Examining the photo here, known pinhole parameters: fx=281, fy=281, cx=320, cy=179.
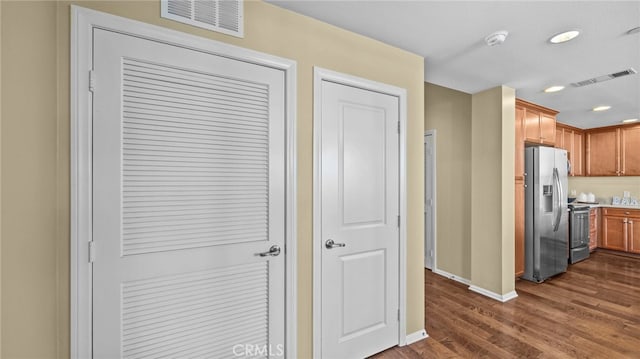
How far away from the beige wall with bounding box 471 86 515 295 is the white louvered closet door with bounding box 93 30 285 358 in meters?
2.58

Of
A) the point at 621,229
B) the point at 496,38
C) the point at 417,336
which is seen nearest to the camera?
the point at 496,38

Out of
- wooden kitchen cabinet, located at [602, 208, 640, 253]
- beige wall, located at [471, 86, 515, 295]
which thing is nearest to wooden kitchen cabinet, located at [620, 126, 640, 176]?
wooden kitchen cabinet, located at [602, 208, 640, 253]

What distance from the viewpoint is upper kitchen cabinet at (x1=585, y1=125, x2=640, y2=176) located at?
4969mm

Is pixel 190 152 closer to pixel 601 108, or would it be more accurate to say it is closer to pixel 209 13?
pixel 209 13

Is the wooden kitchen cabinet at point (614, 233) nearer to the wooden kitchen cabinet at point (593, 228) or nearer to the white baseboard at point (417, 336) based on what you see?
the wooden kitchen cabinet at point (593, 228)

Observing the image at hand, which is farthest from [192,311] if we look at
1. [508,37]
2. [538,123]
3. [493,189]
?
[538,123]

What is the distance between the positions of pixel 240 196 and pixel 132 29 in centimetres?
97

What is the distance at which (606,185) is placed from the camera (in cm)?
560

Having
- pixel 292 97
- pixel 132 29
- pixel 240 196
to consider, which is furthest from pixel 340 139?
pixel 132 29

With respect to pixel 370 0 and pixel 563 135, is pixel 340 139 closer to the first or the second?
pixel 370 0

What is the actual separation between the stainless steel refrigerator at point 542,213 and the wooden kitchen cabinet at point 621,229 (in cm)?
237

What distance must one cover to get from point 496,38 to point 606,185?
585 cm

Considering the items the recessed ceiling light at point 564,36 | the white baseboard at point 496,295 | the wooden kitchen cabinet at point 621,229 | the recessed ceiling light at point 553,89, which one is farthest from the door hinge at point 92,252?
the wooden kitchen cabinet at point 621,229

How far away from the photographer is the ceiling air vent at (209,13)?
1447mm
